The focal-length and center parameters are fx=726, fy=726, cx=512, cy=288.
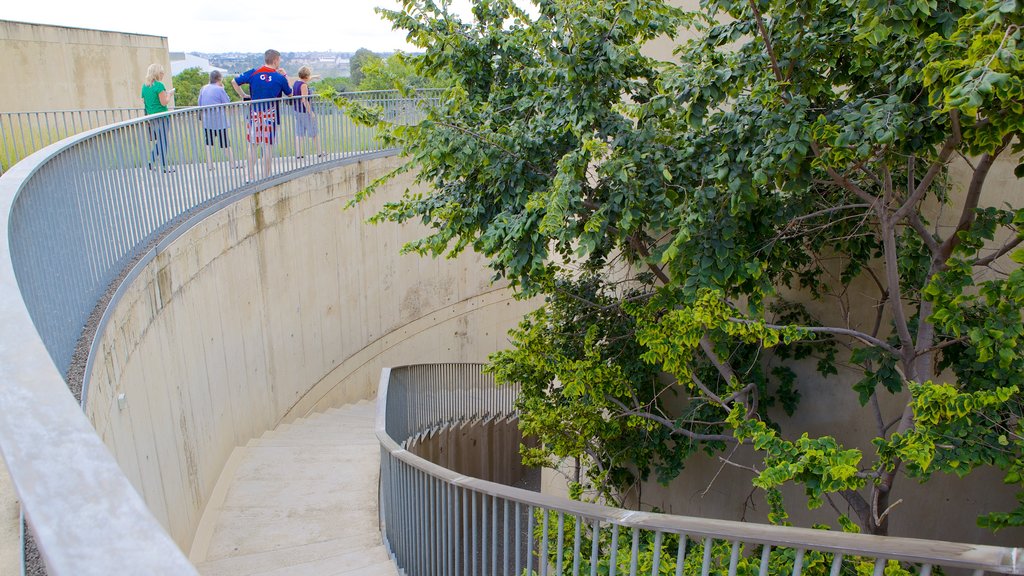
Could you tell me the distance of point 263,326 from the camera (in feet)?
32.8

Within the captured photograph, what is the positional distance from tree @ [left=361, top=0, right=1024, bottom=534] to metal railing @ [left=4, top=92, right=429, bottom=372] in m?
0.98

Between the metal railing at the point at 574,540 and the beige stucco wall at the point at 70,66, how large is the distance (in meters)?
9.77

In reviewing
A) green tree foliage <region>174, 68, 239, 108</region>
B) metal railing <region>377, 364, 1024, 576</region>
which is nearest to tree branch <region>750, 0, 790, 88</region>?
metal railing <region>377, 364, 1024, 576</region>

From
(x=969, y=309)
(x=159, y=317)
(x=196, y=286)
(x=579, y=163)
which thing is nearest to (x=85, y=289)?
(x=159, y=317)

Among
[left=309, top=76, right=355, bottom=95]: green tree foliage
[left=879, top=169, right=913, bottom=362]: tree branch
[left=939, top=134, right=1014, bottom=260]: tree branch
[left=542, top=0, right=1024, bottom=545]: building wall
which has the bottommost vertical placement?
[left=542, top=0, right=1024, bottom=545]: building wall

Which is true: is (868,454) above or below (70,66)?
below

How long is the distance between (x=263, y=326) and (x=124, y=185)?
155 inches

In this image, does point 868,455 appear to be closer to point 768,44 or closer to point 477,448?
point 768,44

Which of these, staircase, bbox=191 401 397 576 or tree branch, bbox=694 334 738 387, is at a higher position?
tree branch, bbox=694 334 738 387

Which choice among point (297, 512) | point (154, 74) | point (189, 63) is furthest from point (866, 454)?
point (189, 63)

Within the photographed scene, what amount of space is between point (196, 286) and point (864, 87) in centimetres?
666

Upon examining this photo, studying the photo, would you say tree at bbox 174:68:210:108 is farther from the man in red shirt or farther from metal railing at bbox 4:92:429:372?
metal railing at bbox 4:92:429:372

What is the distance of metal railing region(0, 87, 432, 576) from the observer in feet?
3.08

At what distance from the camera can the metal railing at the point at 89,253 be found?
940 mm
